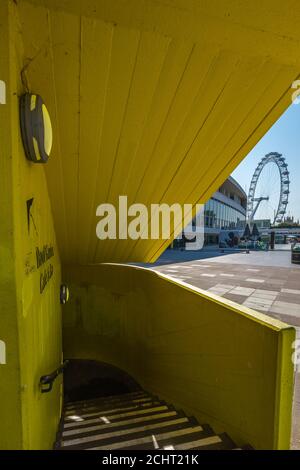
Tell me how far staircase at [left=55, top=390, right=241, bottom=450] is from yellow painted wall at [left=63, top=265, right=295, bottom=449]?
205 mm

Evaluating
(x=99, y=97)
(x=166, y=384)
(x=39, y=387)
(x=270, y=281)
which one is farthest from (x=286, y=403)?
(x=270, y=281)

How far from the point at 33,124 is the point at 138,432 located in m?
3.07

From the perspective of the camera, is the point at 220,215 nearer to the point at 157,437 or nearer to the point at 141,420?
the point at 141,420

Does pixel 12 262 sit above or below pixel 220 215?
below

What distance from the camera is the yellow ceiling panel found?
1.39m

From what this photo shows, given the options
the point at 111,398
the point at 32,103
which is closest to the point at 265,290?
the point at 111,398

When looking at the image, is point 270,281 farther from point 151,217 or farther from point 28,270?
point 28,270

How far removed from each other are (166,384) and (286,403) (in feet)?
8.70

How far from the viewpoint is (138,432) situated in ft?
8.41

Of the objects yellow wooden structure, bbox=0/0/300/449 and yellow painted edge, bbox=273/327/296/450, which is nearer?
yellow wooden structure, bbox=0/0/300/449

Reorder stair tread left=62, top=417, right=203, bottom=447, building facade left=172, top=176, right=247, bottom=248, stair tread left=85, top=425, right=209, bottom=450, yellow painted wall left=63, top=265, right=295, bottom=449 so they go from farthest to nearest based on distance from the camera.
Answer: building facade left=172, top=176, right=247, bottom=248 → stair tread left=62, top=417, right=203, bottom=447 → stair tread left=85, top=425, right=209, bottom=450 → yellow painted wall left=63, top=265, right=295, bottom=449

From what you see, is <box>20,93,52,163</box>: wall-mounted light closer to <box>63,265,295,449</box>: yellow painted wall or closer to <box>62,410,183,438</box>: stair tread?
<box>63,265,295,449</box>: yellow painted wall

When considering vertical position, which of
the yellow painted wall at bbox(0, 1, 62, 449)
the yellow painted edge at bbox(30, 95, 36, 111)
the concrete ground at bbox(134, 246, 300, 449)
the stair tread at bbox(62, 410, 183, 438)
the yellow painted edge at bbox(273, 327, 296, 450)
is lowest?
the concrete ground at bbox(134, 246, 300, 449)

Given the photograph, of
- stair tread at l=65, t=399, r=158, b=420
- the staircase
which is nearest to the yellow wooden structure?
the staircase
